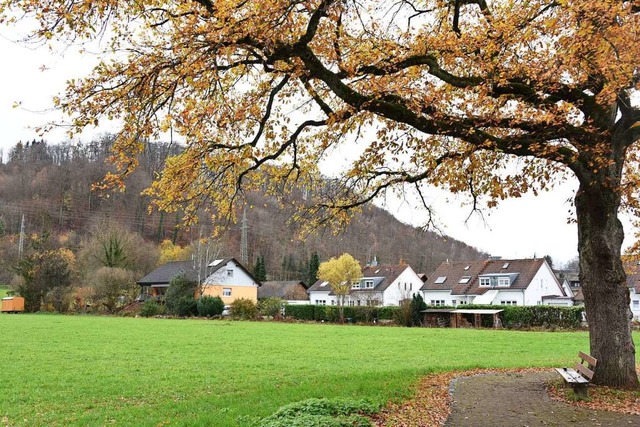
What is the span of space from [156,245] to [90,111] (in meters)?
83.4

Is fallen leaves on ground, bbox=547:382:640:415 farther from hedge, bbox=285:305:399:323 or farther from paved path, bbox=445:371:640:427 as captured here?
hedge, bbox=285:305:399:323

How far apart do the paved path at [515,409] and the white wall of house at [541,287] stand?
159 ft

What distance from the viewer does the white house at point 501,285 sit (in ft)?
188

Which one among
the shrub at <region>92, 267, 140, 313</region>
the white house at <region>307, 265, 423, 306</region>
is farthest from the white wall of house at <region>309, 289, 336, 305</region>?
the shrub at <region>92, 267, 140, 313</region>

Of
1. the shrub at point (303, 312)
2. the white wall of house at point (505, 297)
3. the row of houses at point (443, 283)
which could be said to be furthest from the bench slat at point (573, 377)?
the white wall of house at point (505, 297)

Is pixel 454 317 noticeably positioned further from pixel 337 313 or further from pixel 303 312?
pixel 303 312

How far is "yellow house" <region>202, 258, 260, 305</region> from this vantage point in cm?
6153

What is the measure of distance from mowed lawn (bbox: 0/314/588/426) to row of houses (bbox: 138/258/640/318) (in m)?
29.7

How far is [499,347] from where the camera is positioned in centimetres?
2409

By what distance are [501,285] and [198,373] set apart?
49.9 meters

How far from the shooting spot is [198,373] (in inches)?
541

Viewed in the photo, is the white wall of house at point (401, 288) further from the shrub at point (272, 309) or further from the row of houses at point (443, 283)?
the shrub at point (272, 309)

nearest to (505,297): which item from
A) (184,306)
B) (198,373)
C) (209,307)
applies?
(209,307)

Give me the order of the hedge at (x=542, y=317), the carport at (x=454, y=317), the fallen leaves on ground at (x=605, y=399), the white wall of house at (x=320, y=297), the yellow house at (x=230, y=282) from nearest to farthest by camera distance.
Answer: the fallen leaves on ground at (x=605, y=399), the hedge at (x=542, y=317), the carport at (x=454, y=317), the yellow house at (x=230, y=282), the white wall of house at (x=320, y=297)
